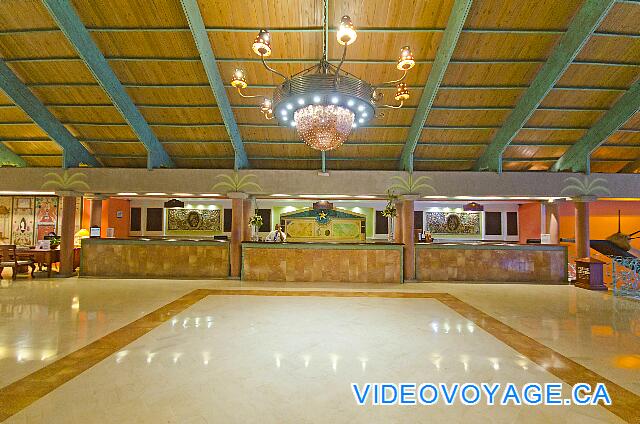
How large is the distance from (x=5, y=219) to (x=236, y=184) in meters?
10.2

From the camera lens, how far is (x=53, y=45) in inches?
284

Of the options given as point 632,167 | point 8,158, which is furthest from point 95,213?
point 632,167

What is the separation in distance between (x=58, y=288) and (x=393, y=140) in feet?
30.8

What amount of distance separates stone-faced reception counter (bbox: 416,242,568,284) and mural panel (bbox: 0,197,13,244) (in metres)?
15.2

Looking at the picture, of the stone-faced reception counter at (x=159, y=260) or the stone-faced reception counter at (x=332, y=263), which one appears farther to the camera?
the stone-faced reception counter at (x=159, y=260)

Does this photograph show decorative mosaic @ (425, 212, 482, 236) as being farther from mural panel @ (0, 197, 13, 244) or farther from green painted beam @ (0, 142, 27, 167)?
mural panel @ (0, 197, 13, 244)

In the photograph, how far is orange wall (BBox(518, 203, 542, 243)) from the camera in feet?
41.5

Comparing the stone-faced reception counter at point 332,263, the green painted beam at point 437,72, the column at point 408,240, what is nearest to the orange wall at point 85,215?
the stone-faced reception counter at point 332,263

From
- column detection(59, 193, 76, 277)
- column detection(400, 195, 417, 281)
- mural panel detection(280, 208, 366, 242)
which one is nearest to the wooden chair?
column detection(59, 193, 76, 277)

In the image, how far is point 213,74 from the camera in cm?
740

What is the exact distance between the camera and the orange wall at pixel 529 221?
12641 millimetres

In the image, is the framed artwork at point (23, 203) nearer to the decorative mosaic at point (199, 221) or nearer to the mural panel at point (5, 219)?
the mural panel at point (5, 219)

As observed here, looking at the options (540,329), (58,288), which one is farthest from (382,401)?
(58,288)

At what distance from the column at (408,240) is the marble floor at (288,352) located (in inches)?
90.2
